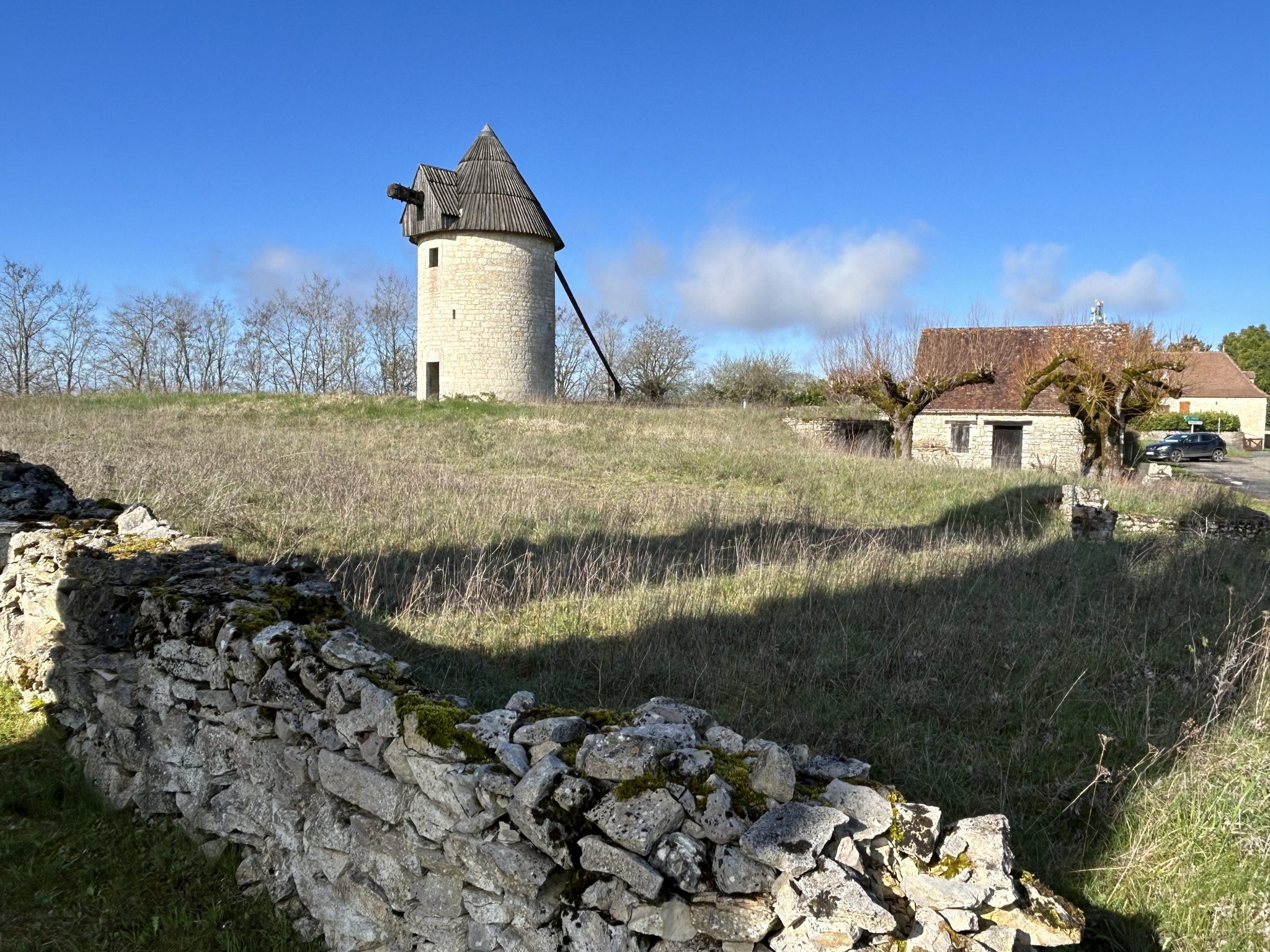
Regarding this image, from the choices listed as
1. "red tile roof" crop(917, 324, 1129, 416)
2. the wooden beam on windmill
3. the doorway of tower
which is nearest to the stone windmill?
the wooden beam on windmill

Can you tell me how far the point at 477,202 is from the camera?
26.7 meters

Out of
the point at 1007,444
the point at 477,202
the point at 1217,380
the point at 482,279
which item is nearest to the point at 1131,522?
the point at 1007,444

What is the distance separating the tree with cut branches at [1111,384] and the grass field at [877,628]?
26.2 ft

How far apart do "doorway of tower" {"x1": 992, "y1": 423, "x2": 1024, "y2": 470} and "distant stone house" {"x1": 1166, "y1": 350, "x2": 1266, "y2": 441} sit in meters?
30.1

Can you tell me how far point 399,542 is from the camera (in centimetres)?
800

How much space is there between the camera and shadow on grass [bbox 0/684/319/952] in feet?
10.6

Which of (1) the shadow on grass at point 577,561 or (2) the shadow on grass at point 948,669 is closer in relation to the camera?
(2) the shadow on grass at point 948,669

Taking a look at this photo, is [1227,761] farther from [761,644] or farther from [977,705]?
[761,644]

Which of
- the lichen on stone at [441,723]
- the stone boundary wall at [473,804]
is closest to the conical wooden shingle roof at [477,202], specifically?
the stone boundary wall at [473,804]

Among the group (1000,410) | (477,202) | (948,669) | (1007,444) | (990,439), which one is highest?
(477,202)

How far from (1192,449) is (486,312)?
110 ft

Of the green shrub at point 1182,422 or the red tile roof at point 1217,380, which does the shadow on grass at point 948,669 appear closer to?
the green shrub at point 1182,422

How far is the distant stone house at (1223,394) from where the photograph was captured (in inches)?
1964

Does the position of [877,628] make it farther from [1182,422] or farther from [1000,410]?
[1182,422]
